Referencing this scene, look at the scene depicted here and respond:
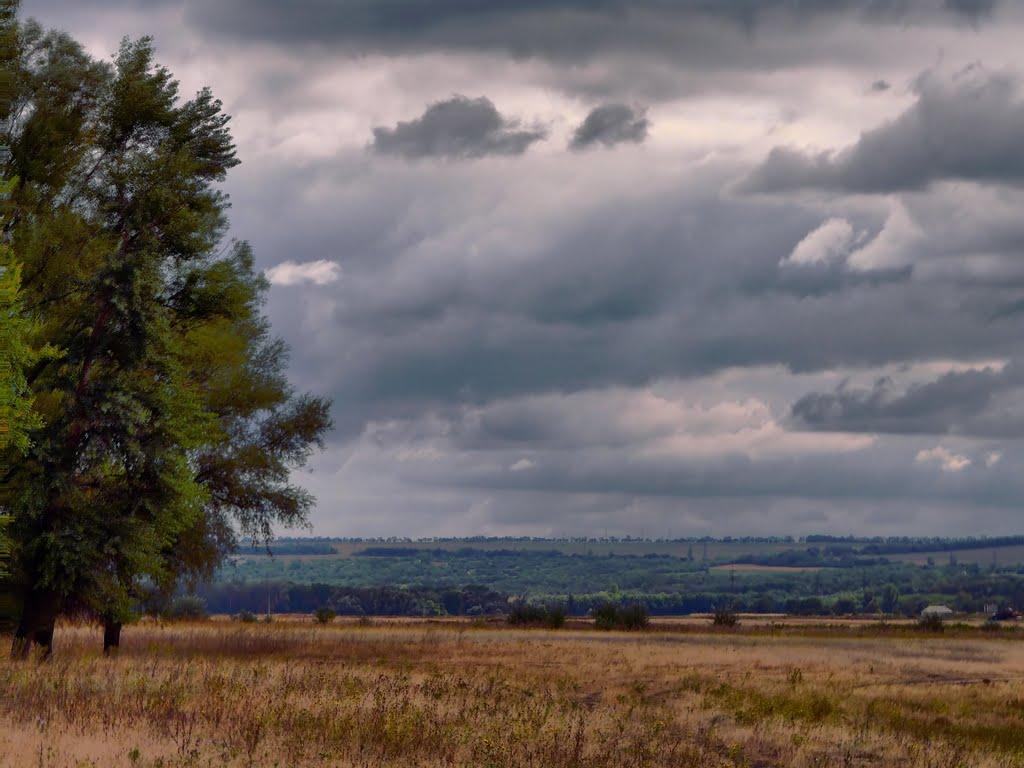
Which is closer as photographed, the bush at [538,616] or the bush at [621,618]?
the bush at [621,618]

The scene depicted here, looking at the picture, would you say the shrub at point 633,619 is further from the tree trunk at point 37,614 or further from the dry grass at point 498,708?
the tree trunk at point 37,614

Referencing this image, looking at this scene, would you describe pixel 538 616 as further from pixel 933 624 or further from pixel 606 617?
pixel 933 624

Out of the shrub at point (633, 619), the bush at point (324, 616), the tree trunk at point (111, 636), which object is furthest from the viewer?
the bush at point (324, 616)

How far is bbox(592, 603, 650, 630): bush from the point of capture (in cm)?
7019

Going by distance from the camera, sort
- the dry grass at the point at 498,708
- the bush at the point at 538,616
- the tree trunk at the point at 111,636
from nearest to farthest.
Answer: the dry grass at the point at 498,708
the tree trunk at the point at 111,636
the bush at the point at 538,616

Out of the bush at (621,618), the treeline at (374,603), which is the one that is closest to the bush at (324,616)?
the bush at (621,618)

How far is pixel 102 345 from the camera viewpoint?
31984 mm

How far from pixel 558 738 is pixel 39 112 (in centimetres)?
2274

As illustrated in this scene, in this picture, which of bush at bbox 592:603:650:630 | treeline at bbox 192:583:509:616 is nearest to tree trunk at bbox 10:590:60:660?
bush at bbox 592:603:650:630

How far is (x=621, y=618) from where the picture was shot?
233 ft

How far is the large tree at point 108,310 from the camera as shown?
3092 centimetres

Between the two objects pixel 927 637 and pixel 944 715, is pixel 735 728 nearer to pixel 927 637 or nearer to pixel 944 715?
pixel 944 715

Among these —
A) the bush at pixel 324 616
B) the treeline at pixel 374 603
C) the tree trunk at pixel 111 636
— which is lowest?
the treeline at pixel 374 603

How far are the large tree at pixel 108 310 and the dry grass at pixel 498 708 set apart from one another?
11.1 feet
